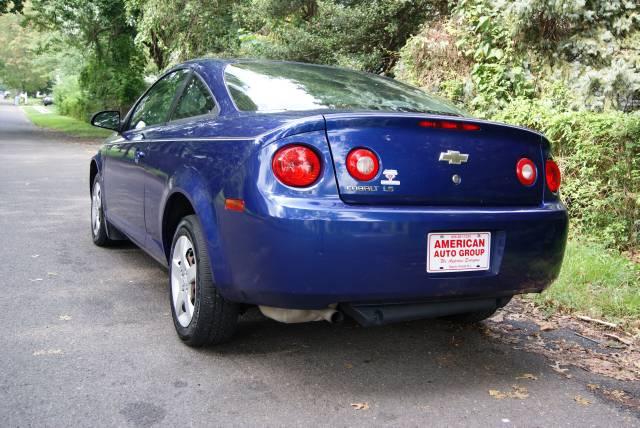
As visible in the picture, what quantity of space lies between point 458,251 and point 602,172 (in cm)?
360

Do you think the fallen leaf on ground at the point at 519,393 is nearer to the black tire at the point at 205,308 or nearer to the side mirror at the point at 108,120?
the black tire at the point at 205,308

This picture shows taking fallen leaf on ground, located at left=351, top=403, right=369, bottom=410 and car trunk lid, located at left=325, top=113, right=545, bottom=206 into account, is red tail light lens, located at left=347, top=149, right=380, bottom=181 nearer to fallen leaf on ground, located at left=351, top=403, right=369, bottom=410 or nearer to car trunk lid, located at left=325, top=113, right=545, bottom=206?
car trunk lid, located at left=325, top=113, right=545, bottom=206

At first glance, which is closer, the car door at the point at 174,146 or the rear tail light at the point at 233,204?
the rear tail light at the point at 233,204

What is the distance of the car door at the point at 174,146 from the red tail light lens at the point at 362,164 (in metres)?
1.02

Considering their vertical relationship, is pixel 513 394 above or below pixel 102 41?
below

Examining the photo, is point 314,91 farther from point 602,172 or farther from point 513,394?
point 602,172

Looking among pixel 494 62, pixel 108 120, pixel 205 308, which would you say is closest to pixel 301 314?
pixel 205 308

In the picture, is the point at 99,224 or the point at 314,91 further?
the point at 99,224

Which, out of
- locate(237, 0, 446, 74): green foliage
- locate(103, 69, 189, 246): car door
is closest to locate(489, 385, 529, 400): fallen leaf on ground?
locate(103, 69, 189, 246): car door

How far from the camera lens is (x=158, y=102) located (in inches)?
188

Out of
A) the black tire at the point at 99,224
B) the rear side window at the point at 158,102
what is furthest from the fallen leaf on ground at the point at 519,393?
the black tire at the point at 99,224

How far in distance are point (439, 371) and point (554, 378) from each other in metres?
0.58

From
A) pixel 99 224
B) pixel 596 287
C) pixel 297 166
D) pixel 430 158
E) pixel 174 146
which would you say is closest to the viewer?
pixel 297 166

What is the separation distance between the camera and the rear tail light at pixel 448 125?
10.0ft
